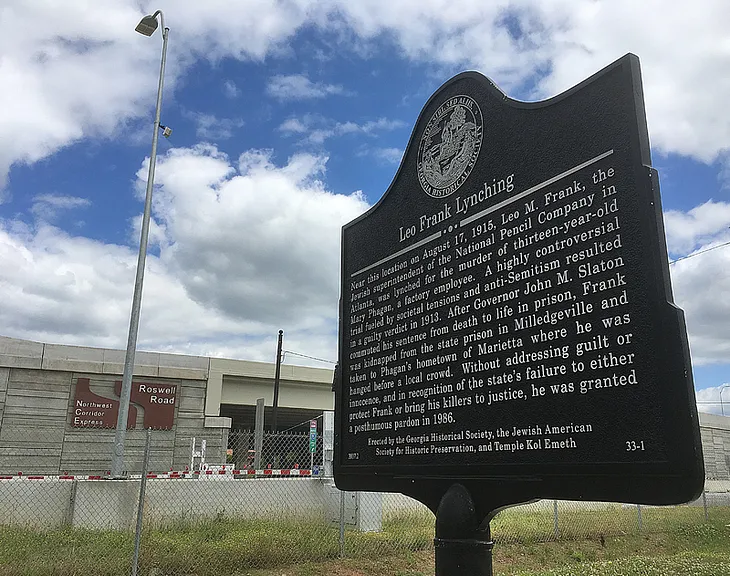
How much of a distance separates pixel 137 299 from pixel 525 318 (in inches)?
407

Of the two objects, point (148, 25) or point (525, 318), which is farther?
point (148, 25)

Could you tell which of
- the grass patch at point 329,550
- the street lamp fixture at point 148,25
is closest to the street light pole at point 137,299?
the street lamp fixture at point 148,25

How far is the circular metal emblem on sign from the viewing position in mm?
3723

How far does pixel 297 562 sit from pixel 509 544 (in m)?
4.02

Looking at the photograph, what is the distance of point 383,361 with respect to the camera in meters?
4.16

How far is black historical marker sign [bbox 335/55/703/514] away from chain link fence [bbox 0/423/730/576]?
160 inches

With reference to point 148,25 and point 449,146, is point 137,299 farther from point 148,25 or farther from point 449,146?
point 449,146

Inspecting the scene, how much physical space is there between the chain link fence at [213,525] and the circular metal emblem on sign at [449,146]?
4575 millimetres

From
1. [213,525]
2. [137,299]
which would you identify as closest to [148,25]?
[137,299]

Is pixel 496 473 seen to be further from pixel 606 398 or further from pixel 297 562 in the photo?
pixel 297 562

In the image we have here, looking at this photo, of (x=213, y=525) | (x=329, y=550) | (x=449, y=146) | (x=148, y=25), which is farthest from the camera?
(x=148, y=25)

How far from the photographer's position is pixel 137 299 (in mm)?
11992

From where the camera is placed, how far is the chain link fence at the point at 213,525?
24.4ft

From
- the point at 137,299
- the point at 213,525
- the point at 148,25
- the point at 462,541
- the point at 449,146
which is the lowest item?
the point at 213,525
